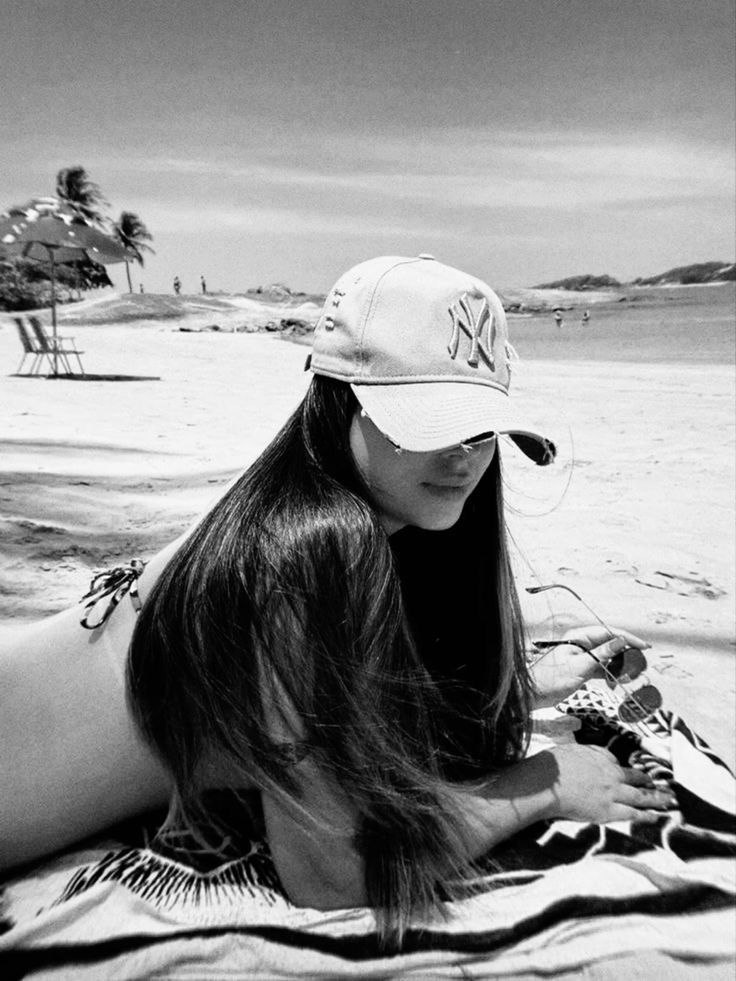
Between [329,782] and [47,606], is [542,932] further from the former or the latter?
[47,606]

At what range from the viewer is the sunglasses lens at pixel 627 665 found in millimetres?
1875

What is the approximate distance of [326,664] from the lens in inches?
44.3

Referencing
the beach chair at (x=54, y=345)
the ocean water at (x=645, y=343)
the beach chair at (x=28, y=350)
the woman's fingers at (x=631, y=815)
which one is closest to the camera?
the woman's fingers at (x=631, y=815)

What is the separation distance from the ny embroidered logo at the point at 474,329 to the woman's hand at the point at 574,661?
84 cm

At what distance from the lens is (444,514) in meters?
1.32

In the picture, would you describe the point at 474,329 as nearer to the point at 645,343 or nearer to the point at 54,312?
the point at 54,312

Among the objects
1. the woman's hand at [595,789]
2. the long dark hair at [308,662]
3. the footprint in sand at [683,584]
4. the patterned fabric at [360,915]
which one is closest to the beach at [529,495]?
the footprint in sand at [683,584]

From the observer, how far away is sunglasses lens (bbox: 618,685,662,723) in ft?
6.35

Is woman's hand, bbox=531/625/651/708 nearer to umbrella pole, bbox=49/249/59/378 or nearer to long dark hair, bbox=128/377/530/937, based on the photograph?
long dark hair, bbox=128/377/530/937

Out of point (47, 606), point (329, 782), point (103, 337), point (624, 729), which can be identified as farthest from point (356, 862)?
point (103, 337)

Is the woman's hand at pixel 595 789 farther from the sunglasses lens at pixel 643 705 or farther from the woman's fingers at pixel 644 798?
the sunglasses lens at pixel 643 705

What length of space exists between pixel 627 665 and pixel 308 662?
1.09 meters

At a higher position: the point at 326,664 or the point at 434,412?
the point at 434,412

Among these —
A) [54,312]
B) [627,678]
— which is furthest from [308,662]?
[54,312]
